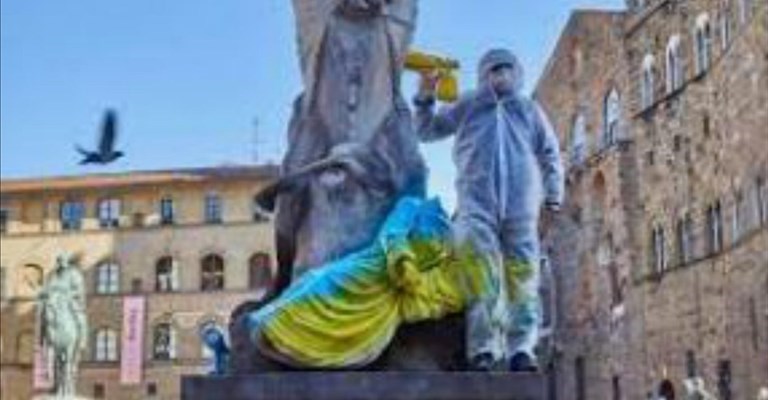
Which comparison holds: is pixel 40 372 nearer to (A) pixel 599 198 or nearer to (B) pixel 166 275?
(B) pixel 166 275

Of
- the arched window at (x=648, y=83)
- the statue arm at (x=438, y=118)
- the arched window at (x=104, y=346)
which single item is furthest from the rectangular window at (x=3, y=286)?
the statue arm at (x=438, y=118)

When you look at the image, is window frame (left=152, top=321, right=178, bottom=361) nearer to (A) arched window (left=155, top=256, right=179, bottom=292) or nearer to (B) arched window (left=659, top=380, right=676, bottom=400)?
(A) arched window (left=155, top=256, right=179, bottom=292)

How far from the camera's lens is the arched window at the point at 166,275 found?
66.1 m

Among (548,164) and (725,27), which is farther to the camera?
(725,27)

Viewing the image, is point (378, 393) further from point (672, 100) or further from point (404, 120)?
point (672, 100)

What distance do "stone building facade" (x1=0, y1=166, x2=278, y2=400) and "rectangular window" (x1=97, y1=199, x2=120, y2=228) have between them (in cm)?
5

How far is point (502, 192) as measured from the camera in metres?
7.69

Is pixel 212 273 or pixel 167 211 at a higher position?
pixel 167 211

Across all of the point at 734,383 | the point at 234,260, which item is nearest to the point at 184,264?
the point at 234,260

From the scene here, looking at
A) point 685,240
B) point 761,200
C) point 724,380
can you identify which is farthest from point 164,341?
point 761,200

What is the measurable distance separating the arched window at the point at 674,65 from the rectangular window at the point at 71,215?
31287 mm

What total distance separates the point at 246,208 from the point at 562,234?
49.1ft

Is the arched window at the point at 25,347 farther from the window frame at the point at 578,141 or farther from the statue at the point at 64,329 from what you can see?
the statue at the point at 64,329

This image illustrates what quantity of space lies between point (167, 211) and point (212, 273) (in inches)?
146
